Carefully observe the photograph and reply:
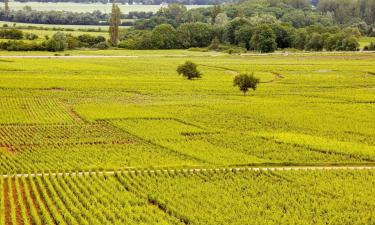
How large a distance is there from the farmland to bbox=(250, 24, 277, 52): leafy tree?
57.0 metres

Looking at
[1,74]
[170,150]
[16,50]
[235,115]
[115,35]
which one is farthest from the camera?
[115,35]

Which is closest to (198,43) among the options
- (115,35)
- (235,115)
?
(115,35)

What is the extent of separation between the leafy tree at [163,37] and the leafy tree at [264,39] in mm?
22025

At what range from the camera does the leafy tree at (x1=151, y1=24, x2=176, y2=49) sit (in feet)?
538

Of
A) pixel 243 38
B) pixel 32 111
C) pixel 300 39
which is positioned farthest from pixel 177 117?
pixel 300 39

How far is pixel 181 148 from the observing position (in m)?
47.0

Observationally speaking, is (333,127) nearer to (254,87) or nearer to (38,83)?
(254,87)

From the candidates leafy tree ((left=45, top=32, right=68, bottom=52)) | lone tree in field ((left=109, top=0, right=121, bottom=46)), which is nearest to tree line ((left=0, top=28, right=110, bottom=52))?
leafy tree ((left=45, top=32, right=68, bottom=52))

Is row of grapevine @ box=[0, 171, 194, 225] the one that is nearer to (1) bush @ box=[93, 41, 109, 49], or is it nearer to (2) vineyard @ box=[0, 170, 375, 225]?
(2) vineyard @ box=[0, 170, 375, 225]

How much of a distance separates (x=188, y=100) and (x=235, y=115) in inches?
468

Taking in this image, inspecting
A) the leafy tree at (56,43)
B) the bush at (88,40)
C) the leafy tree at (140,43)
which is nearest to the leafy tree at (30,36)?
the bush at (88,40)

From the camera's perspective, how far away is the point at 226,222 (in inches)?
1168

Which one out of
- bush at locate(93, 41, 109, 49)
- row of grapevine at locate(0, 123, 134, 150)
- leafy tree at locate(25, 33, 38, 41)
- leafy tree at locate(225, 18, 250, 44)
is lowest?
bush at locate(93, 41, 109, 49)

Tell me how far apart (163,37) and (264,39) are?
26568mm
